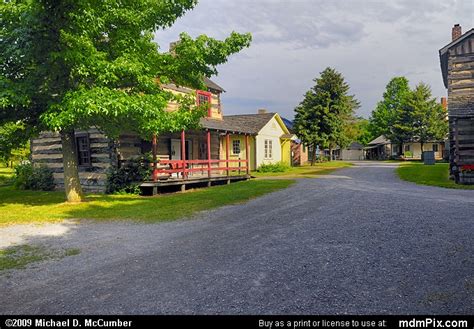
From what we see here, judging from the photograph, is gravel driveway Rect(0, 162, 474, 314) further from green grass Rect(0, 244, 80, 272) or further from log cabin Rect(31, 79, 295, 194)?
log cabin Rect(31, 79, 295, 194)

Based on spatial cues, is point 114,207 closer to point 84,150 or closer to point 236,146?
point 84,150

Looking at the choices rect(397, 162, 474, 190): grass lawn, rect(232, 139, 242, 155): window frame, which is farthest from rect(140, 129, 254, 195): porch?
rect(397, 162, 474, 190): grass lawn

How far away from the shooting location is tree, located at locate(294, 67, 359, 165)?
3747 cm

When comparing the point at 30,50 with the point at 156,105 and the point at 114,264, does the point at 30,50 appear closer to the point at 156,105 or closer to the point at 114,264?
the point at 156,105

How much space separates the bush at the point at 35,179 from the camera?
19203 millimetres

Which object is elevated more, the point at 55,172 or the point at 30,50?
the point at 30,50

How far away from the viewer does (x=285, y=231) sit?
7.68m

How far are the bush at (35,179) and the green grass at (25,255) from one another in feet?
44.1

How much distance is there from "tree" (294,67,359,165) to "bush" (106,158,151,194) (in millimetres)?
24609

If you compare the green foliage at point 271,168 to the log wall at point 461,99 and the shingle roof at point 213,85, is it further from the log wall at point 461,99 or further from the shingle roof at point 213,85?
the log wall at point 461,99

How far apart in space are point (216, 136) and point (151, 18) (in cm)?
1267

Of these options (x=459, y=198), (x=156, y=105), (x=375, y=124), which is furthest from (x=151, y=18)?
(x=375, y=124)

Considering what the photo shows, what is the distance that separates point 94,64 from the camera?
10.4m
